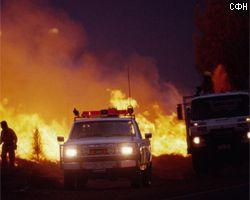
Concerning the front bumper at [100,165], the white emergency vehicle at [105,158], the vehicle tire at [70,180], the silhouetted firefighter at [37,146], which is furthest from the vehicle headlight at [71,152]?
the silhouetted firefighter at [37,146]

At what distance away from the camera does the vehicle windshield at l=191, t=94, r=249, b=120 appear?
1167 inches

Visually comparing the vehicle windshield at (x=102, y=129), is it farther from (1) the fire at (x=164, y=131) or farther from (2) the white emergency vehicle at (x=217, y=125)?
(1) the fire at (x=164, y=131)

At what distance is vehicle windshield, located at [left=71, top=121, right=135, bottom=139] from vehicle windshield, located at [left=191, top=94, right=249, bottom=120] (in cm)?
536

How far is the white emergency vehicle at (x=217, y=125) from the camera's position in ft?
96.9

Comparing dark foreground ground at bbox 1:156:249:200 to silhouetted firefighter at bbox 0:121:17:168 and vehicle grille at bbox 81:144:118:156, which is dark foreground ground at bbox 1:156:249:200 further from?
vehicle grille at bbox 81:144:118:156

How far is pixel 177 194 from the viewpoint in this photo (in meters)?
20.7

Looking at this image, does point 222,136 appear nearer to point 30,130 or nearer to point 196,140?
point 196,140

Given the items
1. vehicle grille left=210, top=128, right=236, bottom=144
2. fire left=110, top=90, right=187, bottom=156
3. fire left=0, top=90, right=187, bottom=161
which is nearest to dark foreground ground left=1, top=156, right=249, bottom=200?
vehicle grille left=210, top=128, right=236, bottom=144

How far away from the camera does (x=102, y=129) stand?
2477 cm

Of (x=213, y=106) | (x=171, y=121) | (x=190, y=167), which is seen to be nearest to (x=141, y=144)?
(x=213, y=106)

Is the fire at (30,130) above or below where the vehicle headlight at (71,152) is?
above

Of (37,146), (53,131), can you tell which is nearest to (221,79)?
(53,131)

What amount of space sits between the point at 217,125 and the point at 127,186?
505cm

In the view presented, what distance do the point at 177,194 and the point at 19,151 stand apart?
1716cm
